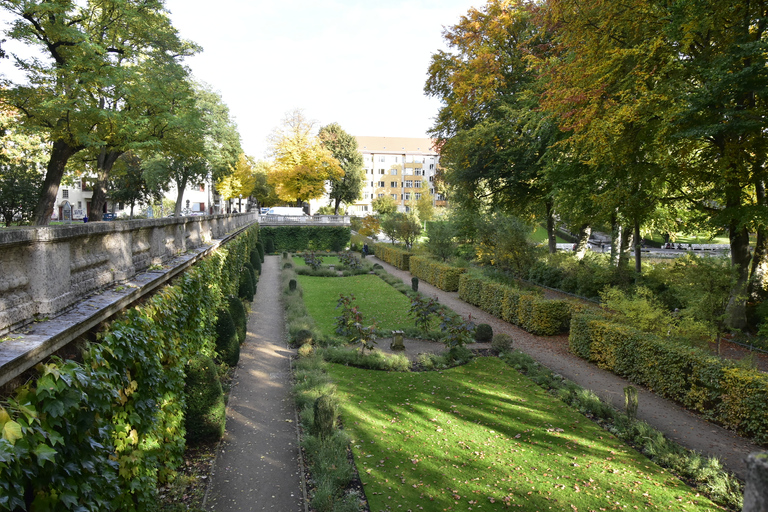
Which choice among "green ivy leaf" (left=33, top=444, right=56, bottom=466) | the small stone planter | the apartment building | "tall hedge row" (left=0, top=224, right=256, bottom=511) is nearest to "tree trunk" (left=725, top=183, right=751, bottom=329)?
the small stone planter

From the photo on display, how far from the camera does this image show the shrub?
11383 mm

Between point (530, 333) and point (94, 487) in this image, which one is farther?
point (530, 333)

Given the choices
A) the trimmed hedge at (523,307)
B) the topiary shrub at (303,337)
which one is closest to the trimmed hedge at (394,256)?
the trimmed hedge at (523,307)

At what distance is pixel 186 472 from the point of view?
279 inches

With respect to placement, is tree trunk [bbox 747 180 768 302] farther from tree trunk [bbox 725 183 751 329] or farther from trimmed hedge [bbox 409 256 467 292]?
trimmed hedge [bbox 409 256 467 292]

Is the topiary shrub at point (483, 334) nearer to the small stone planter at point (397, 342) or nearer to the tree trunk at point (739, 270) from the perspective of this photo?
the small stone planter at point (397, 342)

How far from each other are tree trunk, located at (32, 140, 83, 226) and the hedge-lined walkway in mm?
17850

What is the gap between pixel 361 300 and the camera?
21.8 meters

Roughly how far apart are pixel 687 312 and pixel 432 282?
15.9 metres

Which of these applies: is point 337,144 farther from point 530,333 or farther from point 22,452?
point 22,452

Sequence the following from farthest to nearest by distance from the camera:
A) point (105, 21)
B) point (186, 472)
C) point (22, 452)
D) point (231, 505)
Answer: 1. point (105, 21)
2. point (186, 472)
3. point (231, 505)
4. point (22, 452)

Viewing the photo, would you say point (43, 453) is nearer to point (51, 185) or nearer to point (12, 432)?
point (12, 432)

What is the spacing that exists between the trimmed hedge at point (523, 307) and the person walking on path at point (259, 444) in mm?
8966

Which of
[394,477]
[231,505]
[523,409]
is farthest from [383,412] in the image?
[231,505]
